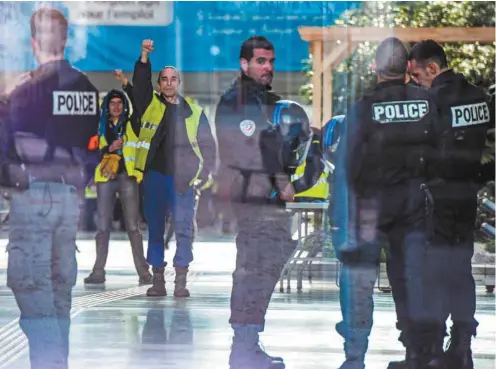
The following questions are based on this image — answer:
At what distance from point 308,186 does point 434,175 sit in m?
0.64

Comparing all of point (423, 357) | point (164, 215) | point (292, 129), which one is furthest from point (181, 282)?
point (423, 357)

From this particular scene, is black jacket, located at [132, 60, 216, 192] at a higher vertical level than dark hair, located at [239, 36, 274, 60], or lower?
lower

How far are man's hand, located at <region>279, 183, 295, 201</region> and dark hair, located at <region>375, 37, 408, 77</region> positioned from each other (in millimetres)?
666

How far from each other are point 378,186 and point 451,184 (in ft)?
1.22

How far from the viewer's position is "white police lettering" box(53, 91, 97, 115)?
22.2 ft

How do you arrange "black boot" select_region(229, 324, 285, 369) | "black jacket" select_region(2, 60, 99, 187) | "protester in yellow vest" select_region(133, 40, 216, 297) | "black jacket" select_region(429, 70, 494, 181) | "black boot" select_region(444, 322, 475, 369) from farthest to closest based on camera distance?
"black boot" select_region(444, 322, 475, 369)
"black jacket" select_region(429, 70, 494, 181)
"black boot" select_region(229, 324, 285, 369)
"protester in yellow vest" select_region(133, 40, 216, 297)
"black jacket" select_region(2, 60, 99, 187)

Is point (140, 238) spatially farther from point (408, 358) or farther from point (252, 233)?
point (408, 358)

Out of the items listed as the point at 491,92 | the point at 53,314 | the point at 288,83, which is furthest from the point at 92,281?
the point at 491,92

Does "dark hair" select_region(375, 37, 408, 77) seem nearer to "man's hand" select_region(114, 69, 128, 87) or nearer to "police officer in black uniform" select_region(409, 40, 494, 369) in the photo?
"police officer in black uniform" select_region(409, 40, 494, 369)

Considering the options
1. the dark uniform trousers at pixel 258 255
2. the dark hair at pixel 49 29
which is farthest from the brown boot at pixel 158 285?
the dark hair at pixel 49 29

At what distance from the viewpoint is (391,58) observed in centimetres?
700

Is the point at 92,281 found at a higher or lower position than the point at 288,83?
lower

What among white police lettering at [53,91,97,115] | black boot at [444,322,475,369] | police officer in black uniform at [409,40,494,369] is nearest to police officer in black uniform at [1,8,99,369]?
white police lettering at [53,91,97,115]

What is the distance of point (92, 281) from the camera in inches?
274
